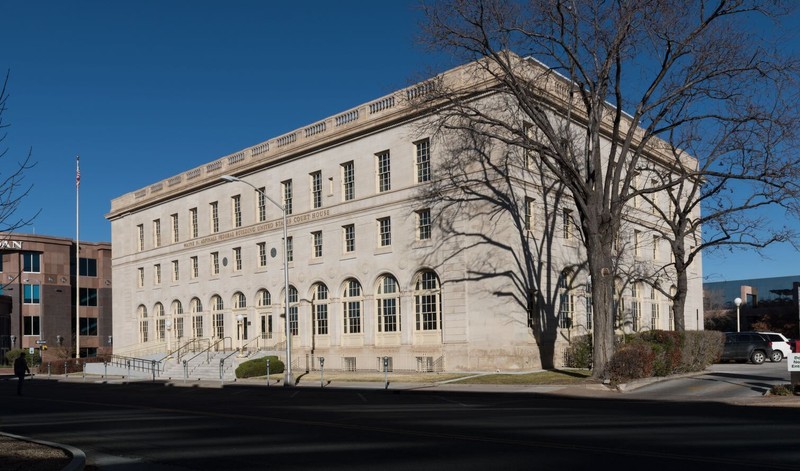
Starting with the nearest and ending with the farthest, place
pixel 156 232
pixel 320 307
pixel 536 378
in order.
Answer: pixel 536 378 < pixel 320 307 < pixel 156 232

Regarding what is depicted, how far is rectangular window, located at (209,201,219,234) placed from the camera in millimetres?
55531

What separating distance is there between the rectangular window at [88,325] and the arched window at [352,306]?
50.3 meters

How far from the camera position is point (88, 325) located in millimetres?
84562

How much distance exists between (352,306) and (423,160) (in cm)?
977

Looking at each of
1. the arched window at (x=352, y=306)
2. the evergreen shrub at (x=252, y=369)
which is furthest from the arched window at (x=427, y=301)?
the evergreen shrub at (x=252, y=369)

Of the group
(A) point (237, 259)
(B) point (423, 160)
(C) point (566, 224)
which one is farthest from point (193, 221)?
(C) point (566, 224)

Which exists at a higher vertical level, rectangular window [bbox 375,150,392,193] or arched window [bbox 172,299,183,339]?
rectangular window [bbox 375,150,392,193]

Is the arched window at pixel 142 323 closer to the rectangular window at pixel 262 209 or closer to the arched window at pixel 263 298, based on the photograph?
the arched window at pixel 263 298

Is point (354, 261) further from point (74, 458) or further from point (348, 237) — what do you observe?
point (74, 458)

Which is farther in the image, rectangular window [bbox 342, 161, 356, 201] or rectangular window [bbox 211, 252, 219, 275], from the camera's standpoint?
rectangular window [bbox 211, 252, 219, 275]

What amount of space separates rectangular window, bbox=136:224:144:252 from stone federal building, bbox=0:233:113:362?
1571 centimetres

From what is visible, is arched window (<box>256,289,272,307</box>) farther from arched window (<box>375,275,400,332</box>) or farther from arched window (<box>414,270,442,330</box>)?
arched window (<box>414,270,442,330</box>)

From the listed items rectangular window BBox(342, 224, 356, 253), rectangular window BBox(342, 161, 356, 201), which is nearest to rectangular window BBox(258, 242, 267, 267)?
rectangular window BBox(342, 224, 356, 253)

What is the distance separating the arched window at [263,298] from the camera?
166ft
